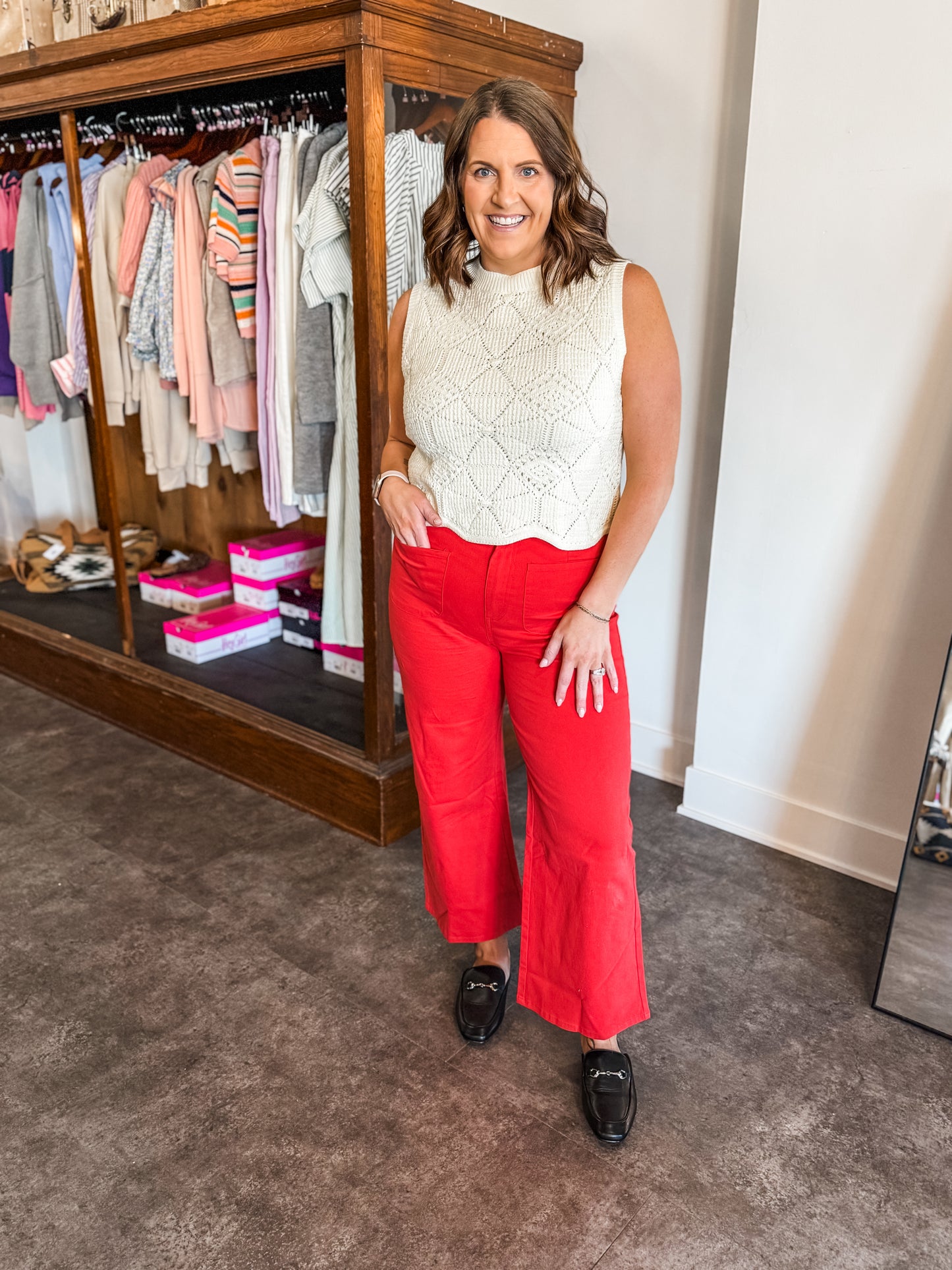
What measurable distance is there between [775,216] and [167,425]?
73.3 inches

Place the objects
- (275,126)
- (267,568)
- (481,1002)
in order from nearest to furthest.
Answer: (481,1002) → (275,126) → (267,568)

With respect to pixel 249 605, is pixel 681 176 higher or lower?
higher

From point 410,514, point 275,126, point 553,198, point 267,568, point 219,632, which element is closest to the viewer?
point 553,198

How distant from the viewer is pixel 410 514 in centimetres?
156

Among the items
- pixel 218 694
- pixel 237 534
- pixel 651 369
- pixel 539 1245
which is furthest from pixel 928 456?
pixel 237 534

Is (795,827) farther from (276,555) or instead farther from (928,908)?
(276,555)

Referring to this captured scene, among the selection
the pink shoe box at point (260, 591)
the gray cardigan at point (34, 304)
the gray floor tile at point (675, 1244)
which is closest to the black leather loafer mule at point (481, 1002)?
the gray floor tile at point (675, 1244)

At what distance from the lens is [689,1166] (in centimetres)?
154

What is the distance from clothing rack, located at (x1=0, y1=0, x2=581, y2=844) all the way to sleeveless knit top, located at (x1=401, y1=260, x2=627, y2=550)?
2.16 ft

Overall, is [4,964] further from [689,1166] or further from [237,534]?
[237,534]

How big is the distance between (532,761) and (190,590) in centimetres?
206

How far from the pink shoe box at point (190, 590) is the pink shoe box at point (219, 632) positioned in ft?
0.43

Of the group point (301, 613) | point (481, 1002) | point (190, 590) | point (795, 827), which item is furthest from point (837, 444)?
point (190, 590)

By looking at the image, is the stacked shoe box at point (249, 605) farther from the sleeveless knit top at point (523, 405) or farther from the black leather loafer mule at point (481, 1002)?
the sleeveless knit top at point (523, 405)
